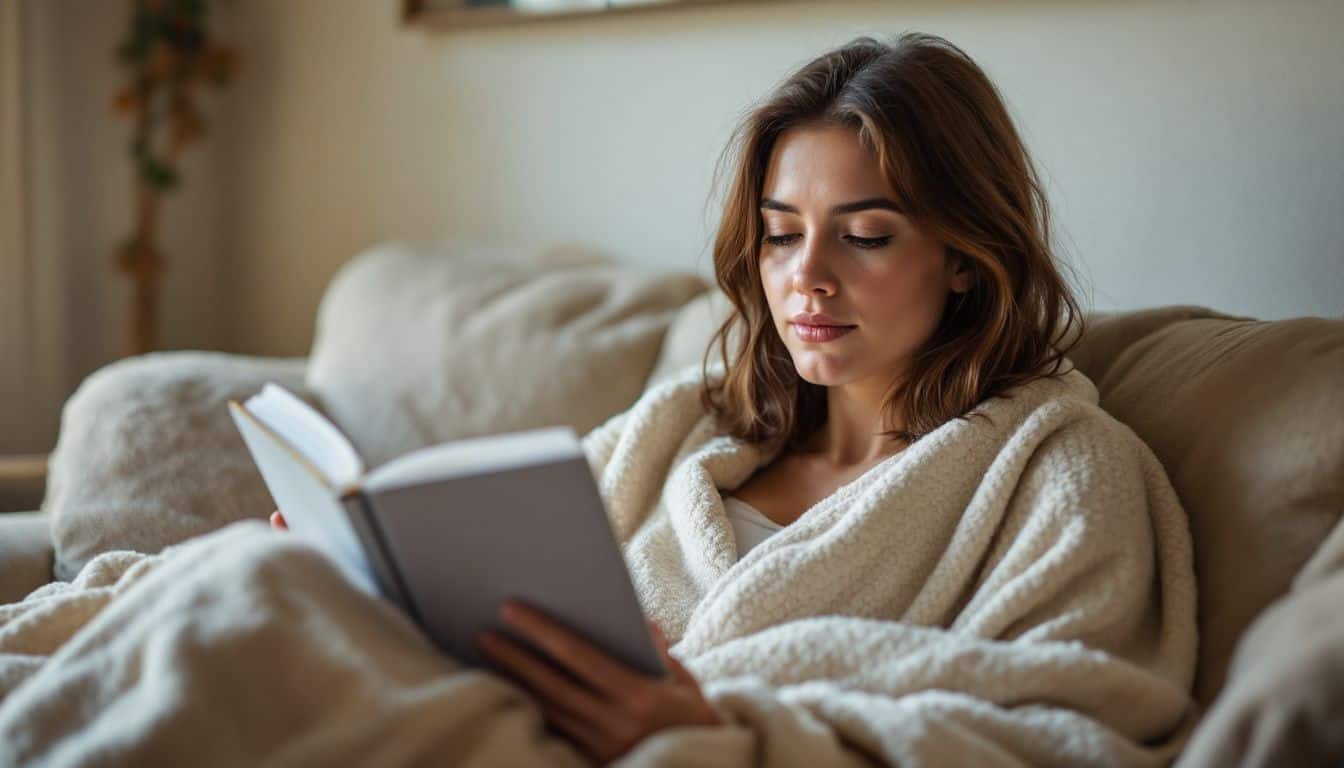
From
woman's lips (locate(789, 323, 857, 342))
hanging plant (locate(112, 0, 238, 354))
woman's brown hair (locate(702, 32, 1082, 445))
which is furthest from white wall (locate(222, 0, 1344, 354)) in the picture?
woman's lips (locate(789, 323, 857, 342))

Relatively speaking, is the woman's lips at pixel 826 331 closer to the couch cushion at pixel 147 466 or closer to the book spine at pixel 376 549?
the book spine at pixel 376 549

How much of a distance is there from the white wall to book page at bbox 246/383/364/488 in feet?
3.49

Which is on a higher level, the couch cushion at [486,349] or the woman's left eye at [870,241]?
the woman's left eye at [870,241]

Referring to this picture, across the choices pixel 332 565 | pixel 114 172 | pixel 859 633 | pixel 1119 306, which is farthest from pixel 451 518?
pixel 114 172

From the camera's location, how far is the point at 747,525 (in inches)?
57.5

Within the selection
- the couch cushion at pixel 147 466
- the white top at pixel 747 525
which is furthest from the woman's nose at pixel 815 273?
the couch cushion at pixel 147 466

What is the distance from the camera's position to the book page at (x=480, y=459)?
35.9 inches

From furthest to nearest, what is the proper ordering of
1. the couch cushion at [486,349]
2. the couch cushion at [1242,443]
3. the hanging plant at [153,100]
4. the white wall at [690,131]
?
the hanging plant at [153,100] < the couch cushion at [486,349] < the white wall at [690,131] < the couch cushion at [1242,443]

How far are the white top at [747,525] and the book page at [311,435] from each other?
52 cm

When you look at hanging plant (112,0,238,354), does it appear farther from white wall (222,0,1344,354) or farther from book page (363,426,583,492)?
book page (363,426,583,492)

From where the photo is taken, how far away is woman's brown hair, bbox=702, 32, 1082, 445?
1337 mm

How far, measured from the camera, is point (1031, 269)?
1.39 m

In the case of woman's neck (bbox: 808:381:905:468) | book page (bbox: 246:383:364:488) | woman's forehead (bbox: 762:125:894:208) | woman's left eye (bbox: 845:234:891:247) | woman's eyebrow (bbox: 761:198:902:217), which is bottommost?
woman's neck (bbox: 808:381:905:468)

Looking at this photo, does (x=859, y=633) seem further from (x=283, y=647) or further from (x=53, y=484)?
(x=53, y=484)
